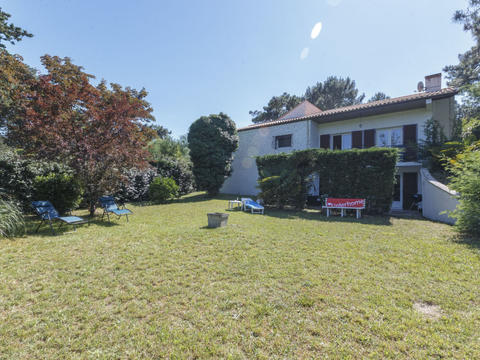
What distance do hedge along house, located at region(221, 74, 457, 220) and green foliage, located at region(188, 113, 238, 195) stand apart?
8.85 feet

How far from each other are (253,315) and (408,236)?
584 centimetres

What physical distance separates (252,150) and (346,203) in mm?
10693

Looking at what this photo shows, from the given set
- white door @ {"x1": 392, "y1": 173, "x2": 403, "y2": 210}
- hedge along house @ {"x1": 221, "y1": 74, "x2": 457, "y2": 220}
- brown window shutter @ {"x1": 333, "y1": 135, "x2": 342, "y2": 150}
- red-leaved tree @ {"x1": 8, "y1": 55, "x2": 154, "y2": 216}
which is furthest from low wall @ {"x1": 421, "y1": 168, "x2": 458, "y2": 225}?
red-leaved tree @ {"x1": 8, "y1": 55, "x2": 154, "y2": 216}

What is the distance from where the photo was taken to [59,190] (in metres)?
8.17

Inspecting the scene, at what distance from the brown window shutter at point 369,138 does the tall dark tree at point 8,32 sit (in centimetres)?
1868

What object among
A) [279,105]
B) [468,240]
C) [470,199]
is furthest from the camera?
[279,105]

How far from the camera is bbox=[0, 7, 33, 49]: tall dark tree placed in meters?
8.18

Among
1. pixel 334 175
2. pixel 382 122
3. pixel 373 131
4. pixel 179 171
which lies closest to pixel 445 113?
pixel 382 122

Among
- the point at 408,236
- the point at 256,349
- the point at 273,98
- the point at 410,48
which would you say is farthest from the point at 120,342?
the point at 273,98

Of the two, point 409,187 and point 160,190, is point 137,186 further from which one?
point 409,187

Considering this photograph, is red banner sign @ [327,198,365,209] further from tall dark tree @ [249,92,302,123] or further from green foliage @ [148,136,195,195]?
tall dark tree @ [249,92,302,123]

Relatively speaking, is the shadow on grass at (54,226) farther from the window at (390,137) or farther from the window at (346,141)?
the window at (390,137)

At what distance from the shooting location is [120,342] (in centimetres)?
218

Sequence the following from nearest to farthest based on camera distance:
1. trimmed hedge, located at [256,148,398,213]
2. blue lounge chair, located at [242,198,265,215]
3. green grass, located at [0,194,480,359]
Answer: green grass, located at [0,194,480,359], trimmed hedge, located at [256,148,398,213], blue lounge chair, located at [242,198,265,215]
